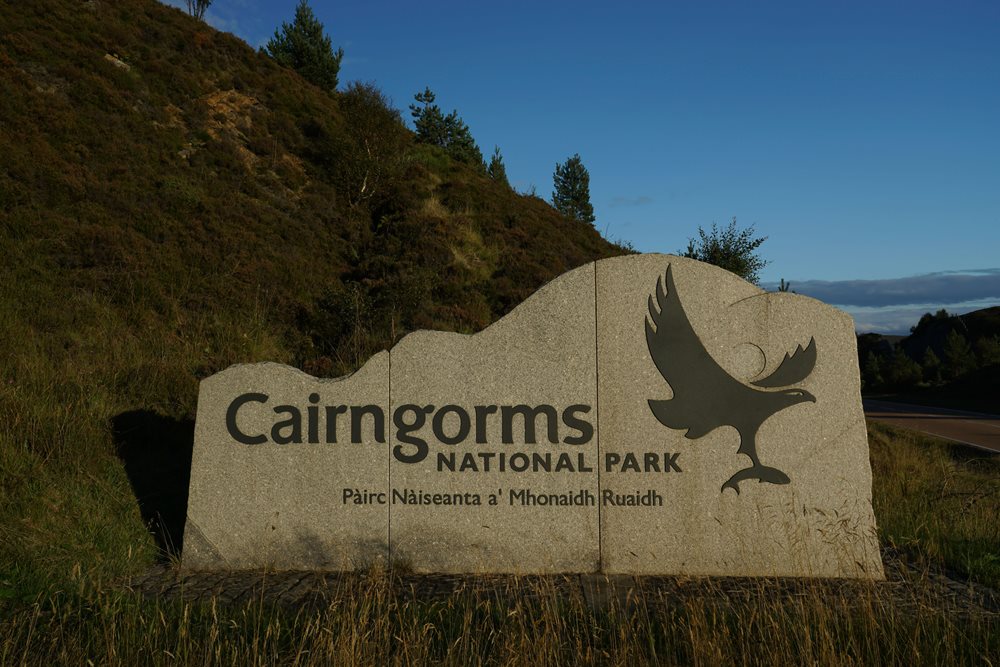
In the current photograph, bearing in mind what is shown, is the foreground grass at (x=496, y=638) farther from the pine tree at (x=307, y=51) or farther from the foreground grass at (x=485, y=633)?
the pine tree at (x=307, y=51)

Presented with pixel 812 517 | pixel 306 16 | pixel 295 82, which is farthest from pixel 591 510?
pixel 306 16

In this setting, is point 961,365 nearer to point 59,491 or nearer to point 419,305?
point 419,305

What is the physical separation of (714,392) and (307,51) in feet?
100

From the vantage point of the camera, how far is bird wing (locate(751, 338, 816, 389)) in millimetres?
5219

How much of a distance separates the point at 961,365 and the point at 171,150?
41310mm

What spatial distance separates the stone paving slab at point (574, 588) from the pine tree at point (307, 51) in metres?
27.9

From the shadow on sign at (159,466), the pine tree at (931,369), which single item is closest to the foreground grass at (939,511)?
the shadow on sign at (159,466)

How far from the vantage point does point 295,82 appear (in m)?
25.3

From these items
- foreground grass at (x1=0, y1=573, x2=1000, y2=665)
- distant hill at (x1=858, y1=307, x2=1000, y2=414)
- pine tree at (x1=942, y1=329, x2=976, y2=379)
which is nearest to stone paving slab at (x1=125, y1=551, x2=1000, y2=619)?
foreground grass at (x1=0, y1=573, x2=1000, y2=665)

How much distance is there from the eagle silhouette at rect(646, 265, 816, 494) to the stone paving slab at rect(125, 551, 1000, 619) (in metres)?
0.82

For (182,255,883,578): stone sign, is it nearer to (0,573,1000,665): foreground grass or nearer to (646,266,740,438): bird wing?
(646,266,740,438): bird wing

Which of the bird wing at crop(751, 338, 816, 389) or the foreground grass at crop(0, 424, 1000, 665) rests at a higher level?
the bird wing at crop(751, 338, 816, 389)

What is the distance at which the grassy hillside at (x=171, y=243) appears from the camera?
6270 mm

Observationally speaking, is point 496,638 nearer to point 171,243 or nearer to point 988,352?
point 171,243
